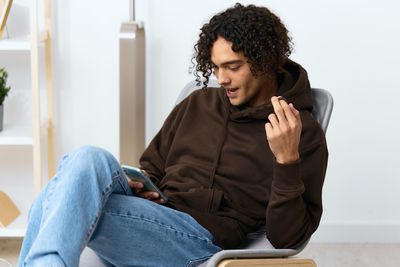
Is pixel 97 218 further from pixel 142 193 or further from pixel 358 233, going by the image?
pixel 358 233

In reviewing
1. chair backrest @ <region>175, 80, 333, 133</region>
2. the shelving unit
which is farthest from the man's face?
the shelving unit

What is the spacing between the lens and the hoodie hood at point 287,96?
5.17 ft

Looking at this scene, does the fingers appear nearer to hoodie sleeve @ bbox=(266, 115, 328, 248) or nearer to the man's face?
hoodie sleeve @ bbox=(266, 115, 328, 248)

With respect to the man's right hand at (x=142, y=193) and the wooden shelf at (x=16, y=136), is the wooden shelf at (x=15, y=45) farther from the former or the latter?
the man's right hand at (x=142, y=193)

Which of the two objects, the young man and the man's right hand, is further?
the man's right hand

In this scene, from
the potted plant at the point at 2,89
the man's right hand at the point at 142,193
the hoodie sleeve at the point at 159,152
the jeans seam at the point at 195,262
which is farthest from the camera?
the potted plant at the point at 2,89

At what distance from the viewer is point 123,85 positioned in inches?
85.3

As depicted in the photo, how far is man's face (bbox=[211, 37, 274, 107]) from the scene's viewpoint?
1.55 m

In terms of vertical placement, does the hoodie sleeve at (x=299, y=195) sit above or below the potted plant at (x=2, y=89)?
below

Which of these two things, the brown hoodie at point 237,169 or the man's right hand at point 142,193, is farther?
the man's right hand at point 142,193

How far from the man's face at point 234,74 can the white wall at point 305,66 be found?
90 centimetres

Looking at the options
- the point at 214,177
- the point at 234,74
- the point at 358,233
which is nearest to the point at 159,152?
the point at 214,177

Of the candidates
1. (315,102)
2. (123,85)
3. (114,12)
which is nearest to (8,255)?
(123,85)

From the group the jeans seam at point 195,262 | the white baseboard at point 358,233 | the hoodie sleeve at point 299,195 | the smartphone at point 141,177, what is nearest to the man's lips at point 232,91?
the hoodie sleeve at point 299,195
